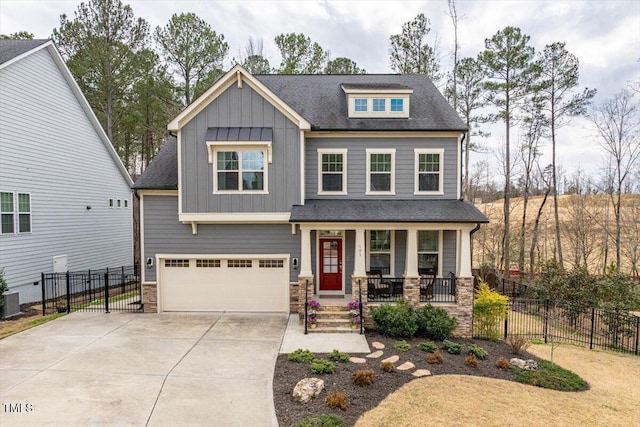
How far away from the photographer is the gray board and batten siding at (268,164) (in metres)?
11.7

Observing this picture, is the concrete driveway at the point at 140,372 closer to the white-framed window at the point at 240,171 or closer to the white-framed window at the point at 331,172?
the white-framed window at the point at 240,171

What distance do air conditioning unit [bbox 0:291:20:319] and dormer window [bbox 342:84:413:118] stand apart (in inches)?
545

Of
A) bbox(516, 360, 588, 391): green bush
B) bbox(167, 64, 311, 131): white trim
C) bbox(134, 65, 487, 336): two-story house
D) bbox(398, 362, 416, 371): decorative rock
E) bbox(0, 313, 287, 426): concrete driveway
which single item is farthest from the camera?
bbox(134, 65, 487, 336): two-story house

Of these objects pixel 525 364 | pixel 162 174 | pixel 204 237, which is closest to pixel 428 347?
pixel 525 364

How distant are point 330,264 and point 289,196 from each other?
3088 millimetres

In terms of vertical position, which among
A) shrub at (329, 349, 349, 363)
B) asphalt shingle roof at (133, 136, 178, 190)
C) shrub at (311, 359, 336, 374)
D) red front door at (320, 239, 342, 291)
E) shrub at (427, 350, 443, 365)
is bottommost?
shrub at (427, 350, 443, 365)

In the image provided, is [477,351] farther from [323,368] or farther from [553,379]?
[323,368]

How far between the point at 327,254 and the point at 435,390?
649cm

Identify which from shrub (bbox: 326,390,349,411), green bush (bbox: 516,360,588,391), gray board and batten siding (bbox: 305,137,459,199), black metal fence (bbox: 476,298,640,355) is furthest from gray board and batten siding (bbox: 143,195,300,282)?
black metal fence (bbox: 476,298,640,355)

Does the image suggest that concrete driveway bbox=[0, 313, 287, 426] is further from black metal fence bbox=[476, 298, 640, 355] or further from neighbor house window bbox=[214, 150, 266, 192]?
black metal fence bbox=[476, 298, 640, 355]

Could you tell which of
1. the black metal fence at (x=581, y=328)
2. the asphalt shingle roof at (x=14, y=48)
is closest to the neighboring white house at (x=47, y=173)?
the asphalt shingle roof at (x=14, y=48)

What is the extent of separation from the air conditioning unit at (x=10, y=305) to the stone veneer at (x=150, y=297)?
14.5 ft

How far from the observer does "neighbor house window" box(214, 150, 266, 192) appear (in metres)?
11.7

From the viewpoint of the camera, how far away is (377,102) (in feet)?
42.9
